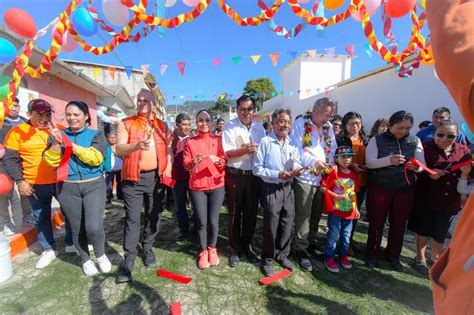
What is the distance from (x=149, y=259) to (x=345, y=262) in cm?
254

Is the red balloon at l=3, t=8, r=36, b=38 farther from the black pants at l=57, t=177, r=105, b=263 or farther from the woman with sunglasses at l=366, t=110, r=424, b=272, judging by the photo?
the woman with sunglasses at l=366, t=110, r=424, b=272

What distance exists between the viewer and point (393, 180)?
2.94 metres

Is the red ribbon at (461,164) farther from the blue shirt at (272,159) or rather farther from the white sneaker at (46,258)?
the white sneaker at (46,258)

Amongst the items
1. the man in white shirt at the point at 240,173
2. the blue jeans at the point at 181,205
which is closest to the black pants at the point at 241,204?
the man in white shirt at the point at 240,173

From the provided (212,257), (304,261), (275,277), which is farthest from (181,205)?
(304,261)

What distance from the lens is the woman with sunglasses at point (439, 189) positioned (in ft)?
9.41

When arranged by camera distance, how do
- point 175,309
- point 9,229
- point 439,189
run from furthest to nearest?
1. point 9,229
2. point 439,189
3. point 175,309

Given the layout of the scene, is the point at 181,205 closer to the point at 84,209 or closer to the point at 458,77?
the point at 84,209

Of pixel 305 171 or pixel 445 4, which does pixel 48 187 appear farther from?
pixel 445 4

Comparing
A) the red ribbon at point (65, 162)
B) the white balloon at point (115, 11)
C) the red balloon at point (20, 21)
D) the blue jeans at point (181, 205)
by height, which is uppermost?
the white balloon at point (115, 11)

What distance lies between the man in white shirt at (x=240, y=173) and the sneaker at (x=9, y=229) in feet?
10.7

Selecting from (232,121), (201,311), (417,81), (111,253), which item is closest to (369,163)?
(232,121)

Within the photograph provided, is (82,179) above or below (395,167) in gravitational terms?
below

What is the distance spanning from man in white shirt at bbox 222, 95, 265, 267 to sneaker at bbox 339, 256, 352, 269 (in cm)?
113
